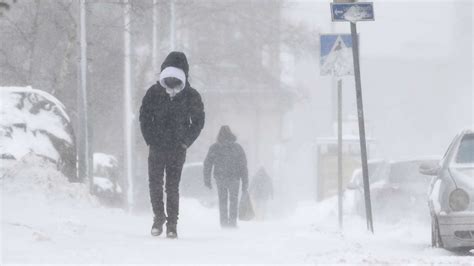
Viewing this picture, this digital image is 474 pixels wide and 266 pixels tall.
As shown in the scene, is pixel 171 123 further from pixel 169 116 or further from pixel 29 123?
pixel 29 123

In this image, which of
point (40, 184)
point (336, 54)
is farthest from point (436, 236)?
point (40, 184)

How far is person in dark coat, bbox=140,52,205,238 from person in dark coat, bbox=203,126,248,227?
17.2 ft

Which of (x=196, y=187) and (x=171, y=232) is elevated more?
(x=196, y=187)

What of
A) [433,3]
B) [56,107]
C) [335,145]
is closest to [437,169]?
[56,107]

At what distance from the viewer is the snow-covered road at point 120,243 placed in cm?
927

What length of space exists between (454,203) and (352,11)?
130 inches

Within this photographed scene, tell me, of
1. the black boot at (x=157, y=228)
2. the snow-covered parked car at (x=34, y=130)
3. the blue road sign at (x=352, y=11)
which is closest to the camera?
the black boot at (x=157, y=228)

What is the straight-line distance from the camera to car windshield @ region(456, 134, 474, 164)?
12648mm

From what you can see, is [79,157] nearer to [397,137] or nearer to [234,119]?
[234,119]

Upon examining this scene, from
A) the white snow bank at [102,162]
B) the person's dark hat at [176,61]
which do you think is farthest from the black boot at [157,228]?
the white snow bank at [102,162]

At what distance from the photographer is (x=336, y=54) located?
16.2 m

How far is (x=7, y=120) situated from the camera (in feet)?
50.9

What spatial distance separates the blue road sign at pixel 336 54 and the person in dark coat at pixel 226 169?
1.82 meters

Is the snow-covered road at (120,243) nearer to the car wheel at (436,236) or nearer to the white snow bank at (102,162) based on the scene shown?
the car wheel at (436,236)
